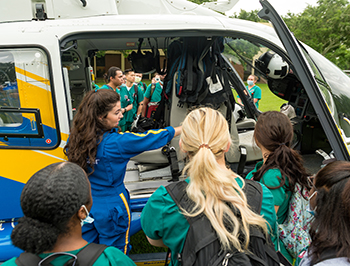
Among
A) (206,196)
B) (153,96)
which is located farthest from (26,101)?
(153,96)

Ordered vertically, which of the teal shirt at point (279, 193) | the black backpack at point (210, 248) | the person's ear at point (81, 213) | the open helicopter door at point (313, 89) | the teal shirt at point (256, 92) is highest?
the open helicopter door at point (313, 89)

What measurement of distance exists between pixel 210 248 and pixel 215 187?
9.8 inches

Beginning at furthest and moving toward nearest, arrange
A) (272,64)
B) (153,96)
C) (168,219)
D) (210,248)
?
(153,96), (272,64), (168,219), (210,248)

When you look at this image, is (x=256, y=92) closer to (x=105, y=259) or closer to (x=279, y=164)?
(x=279, y=164)

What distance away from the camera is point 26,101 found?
88.0 inches

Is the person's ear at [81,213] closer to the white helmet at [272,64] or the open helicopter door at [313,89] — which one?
the open helicopter door at [313,89]

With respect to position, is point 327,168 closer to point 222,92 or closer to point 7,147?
point 222,92

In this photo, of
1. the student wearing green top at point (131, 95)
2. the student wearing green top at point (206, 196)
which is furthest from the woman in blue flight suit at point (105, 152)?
the student wearing green top at point (131, 95)

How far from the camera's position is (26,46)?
86.4 inches

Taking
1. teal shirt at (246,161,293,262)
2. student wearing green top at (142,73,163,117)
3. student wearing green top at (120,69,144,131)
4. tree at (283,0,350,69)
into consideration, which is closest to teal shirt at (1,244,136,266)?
teal shirt at (246,161,293,262)

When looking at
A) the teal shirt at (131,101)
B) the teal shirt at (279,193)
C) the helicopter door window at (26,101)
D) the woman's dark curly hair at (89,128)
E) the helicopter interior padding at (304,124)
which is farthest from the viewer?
the teal shirt at (131,101)

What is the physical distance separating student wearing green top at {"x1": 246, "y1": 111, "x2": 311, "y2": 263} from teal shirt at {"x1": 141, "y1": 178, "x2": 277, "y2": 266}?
480 millimetres

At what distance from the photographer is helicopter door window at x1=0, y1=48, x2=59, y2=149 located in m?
2.22

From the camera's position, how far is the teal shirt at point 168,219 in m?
1.21
